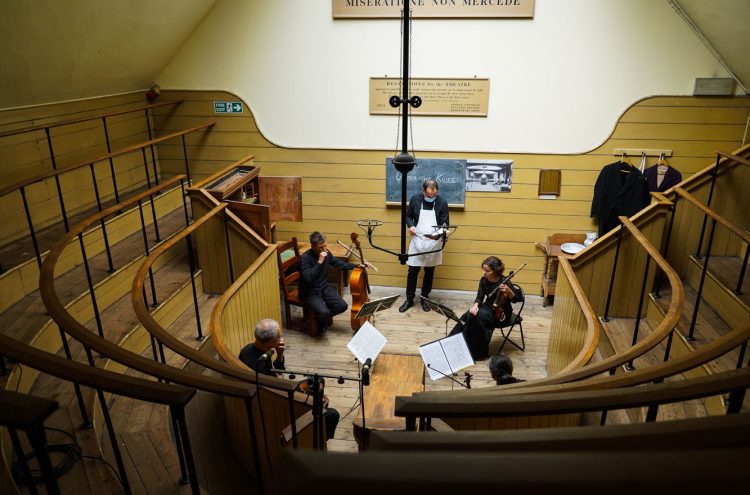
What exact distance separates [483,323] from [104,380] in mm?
3818

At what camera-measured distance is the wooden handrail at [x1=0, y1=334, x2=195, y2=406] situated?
1.53 metres

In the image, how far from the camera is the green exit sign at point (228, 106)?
20.5ft

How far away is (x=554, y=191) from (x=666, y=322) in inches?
126

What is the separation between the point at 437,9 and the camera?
5.59 metres

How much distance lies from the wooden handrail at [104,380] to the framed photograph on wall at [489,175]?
4.92 metres

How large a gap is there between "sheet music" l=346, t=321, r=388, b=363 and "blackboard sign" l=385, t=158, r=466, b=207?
2468mm

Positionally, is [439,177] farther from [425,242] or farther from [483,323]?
[483,323]

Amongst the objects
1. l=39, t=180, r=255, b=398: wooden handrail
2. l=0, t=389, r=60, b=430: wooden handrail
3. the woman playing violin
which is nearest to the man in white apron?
the woman playing violin

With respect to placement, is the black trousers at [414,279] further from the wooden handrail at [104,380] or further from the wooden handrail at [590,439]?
the wooden handrail at [590,439]

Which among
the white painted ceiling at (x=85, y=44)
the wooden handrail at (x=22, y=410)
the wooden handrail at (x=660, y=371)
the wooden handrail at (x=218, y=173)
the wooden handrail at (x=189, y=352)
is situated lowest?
the wooden handrail at (x=189, y=352)

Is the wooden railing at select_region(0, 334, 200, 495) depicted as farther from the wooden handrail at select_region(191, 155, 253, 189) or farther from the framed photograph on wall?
the framed photograph on wall

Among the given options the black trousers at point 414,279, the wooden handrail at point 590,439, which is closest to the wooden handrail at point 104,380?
the wooden handrail at point 590,439

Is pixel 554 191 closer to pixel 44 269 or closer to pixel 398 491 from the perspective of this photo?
→ pixel 44 269

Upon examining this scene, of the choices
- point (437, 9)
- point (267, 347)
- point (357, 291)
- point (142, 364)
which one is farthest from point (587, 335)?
point (437, 9)
